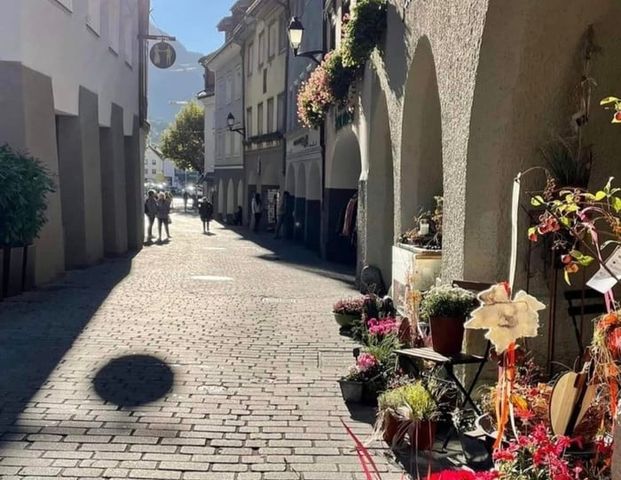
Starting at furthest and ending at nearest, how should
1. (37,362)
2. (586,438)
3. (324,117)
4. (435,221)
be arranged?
(324,117), (435,221), (37,362), (586,438)

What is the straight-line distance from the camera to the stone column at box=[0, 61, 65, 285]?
36.8 feet

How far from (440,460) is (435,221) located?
12.1ft

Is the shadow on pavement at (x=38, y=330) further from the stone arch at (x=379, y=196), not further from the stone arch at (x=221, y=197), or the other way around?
the stone arch at (x=221, y=197)

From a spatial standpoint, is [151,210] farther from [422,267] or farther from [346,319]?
[422,267]

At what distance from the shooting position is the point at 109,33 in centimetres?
1812

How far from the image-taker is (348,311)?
8.53 meters

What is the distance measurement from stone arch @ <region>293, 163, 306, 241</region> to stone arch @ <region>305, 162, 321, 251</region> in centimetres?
112

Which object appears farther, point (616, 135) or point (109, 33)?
point (109, 33)

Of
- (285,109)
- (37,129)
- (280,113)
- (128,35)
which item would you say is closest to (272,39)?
(280,113)

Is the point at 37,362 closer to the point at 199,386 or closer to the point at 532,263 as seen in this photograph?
the point at 199,386

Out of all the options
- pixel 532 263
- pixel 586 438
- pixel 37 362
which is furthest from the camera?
pixel 37 362

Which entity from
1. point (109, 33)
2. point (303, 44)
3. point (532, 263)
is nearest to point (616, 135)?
point (532, 263)

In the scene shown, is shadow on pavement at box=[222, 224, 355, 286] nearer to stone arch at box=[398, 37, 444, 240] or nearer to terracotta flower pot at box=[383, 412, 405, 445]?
stone arch at box=[398, 37, 444, 240]

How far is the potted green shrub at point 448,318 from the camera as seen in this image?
15.3 ft
